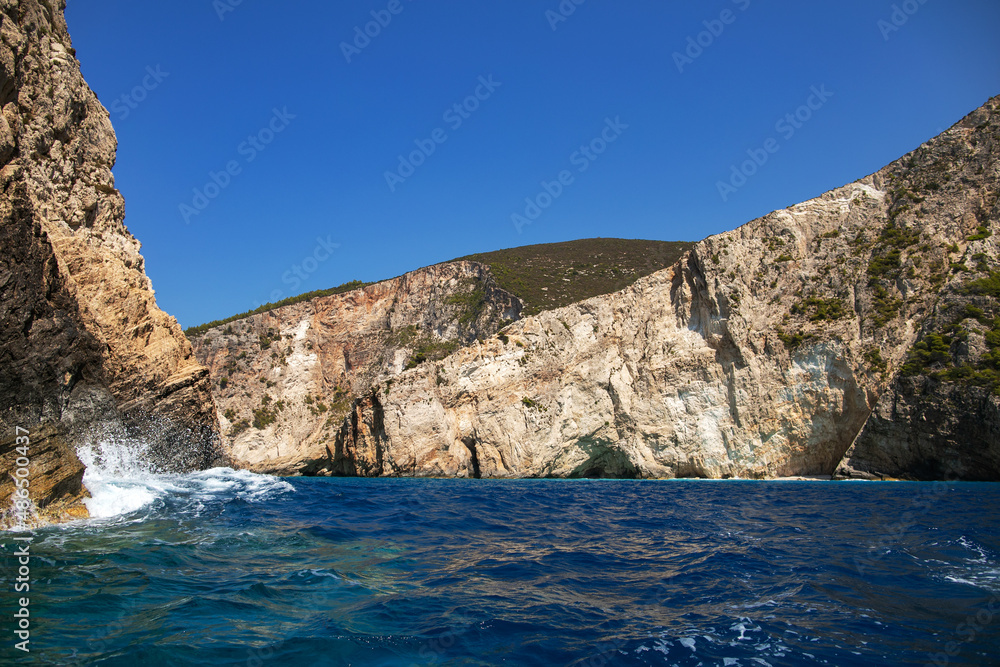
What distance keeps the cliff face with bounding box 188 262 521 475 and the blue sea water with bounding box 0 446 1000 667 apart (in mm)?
46310

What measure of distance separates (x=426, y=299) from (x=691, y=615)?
71.6 meters

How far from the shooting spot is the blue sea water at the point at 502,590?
5.05 m

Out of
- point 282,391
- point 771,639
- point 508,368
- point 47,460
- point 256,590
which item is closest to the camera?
point 771,639

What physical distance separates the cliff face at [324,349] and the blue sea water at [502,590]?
46.3m

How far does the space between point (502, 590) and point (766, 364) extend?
30.7 metres

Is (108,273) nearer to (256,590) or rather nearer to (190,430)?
(190,430)

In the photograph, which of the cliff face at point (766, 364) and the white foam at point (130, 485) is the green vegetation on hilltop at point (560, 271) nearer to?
the cliff face at point (766, 364)

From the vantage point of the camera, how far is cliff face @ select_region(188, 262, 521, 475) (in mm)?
62062

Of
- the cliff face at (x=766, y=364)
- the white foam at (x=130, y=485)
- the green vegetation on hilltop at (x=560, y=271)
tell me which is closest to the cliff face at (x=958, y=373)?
the cliff face at (x=766, y=364)

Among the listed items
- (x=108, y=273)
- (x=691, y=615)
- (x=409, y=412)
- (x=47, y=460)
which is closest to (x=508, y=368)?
(x=409, y=412)

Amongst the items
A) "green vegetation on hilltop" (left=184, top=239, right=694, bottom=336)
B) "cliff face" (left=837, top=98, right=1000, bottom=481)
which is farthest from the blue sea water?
"green vegetation on hilltop" (left=184, top=239, right=694, bottom=336)

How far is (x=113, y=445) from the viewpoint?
634 inches

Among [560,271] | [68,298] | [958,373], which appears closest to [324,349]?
[560,271]

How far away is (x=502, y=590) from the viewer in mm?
7227
